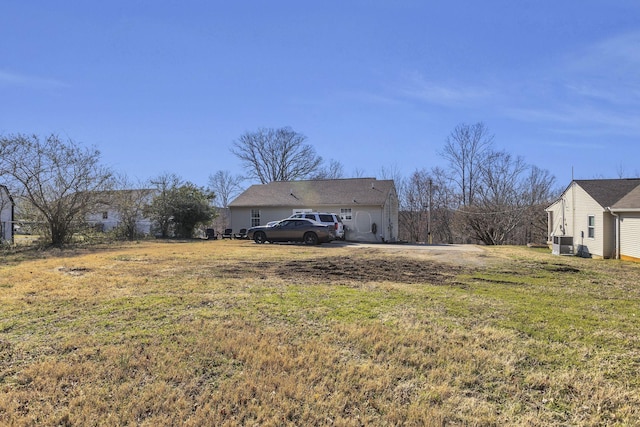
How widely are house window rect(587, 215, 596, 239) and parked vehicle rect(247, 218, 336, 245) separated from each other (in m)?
11.6

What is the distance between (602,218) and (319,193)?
16388mm

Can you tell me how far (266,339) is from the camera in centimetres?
437

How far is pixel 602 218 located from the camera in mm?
15266

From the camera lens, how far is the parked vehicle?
20.1 meters

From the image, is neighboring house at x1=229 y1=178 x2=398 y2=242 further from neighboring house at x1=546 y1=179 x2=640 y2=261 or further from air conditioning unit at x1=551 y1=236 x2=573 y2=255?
neighboring house at x1=546 y1=179 x2=640 y2=261

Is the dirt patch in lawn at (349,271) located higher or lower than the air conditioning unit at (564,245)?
lower

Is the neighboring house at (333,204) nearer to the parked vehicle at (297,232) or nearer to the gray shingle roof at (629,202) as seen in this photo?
the parked vehicle at (297,232)

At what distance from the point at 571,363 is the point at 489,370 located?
0.92 m

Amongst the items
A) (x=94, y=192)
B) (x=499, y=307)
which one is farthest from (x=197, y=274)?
(x=94, y=192)

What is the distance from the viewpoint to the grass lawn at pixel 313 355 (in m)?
2.96

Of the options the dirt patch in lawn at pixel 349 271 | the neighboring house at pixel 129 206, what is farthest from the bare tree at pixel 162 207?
the dirt patch in lawn at pixel 349 271

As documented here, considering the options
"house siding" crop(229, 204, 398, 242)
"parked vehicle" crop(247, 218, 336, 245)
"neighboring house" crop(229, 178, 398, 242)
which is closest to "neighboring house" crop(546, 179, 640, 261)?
"house siding" crop(229, 204, 398, 242)

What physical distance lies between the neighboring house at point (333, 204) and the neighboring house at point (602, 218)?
10292 millimetres

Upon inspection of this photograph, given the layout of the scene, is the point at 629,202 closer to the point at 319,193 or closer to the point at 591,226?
the point at 591,226
